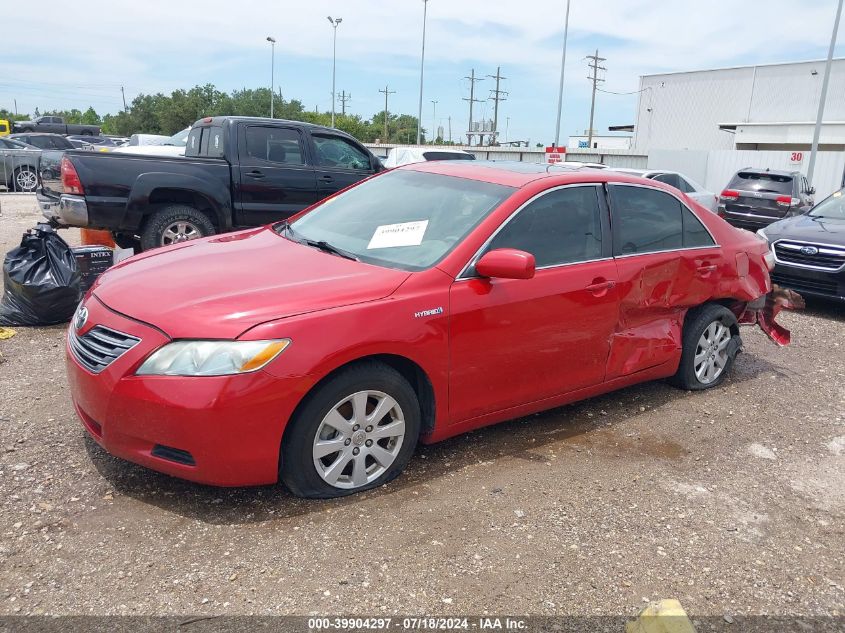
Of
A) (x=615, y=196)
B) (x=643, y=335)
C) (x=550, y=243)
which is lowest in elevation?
(x=643, y=335)

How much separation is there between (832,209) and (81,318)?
919 cm

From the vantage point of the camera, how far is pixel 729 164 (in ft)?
96.7

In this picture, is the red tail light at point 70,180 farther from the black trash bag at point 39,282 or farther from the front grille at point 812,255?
the front grille at point 812,255

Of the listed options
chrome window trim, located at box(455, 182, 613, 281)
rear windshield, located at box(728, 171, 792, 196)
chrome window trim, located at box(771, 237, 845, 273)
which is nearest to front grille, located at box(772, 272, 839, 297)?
chrome window trim, located at box(771, 237, 845, 273)

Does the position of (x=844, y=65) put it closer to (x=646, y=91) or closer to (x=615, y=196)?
(x=646, y=91)

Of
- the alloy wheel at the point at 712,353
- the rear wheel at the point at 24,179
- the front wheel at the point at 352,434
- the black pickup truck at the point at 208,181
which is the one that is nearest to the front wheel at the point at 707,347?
the alloy wheel at the point at 712,353

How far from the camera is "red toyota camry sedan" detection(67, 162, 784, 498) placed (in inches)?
117

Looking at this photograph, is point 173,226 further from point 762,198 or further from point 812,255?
point 762,198

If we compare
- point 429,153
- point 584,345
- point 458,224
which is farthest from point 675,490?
point 429,153

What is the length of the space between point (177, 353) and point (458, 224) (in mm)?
1681

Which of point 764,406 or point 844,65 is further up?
point 844,65

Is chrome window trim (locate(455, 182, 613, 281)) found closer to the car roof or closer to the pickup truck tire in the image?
the car roof

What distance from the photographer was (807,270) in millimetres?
7973

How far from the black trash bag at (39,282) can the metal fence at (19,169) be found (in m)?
14.3
